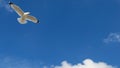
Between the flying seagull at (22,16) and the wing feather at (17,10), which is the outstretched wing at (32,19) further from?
the wing feather at (17,10)

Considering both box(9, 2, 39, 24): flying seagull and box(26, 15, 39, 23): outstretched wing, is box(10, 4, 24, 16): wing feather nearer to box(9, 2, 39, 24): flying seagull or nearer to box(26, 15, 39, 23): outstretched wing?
box(9, 2, 39, 24): flying seagull

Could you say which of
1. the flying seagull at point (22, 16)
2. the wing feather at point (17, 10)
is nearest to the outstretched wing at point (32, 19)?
the flying seagull at point (22, 16)

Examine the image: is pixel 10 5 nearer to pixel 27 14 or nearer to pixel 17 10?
pixel 17 10

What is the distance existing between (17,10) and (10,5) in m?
3.33

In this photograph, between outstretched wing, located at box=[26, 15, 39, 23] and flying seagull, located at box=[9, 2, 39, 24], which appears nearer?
flying seagull, located at box=[9, 2, 39, 24]

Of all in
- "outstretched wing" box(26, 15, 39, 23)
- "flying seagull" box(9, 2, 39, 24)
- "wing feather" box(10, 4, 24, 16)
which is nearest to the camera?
"wing feather" box(10, 4, 24, 16)

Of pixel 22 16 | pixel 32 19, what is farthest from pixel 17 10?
pixel 32 19

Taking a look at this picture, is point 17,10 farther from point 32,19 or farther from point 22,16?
point 32,19

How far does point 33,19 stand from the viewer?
3784cm

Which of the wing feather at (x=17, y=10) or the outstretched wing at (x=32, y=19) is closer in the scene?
the wing feather at (x=17, y=10)

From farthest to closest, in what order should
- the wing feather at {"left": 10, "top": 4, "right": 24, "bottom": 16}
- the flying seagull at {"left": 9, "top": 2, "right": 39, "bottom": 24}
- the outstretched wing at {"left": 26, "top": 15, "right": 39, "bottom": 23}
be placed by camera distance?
the outstretched wing at {"left": 26, "top": 15, "right": 39, "bottom": 23} < the flying seagull at {"left": 9, "top": 2, "right": 39, "bottom": 24} < the wing feather at {"left": 10, "top": 4, "right": 24, "bottom": 16}

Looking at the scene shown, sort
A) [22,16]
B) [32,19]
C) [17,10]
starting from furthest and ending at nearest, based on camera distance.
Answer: [32,19] < [22,16] < [17,10]

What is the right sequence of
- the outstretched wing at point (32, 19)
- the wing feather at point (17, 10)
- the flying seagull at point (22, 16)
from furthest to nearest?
the outstretched wing at point (32, 19)
the flying seagull at point (22, 16)
the wing feather at point (17, 10)

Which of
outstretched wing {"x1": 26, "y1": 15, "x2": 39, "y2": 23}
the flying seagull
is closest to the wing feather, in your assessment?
the flying seagull
